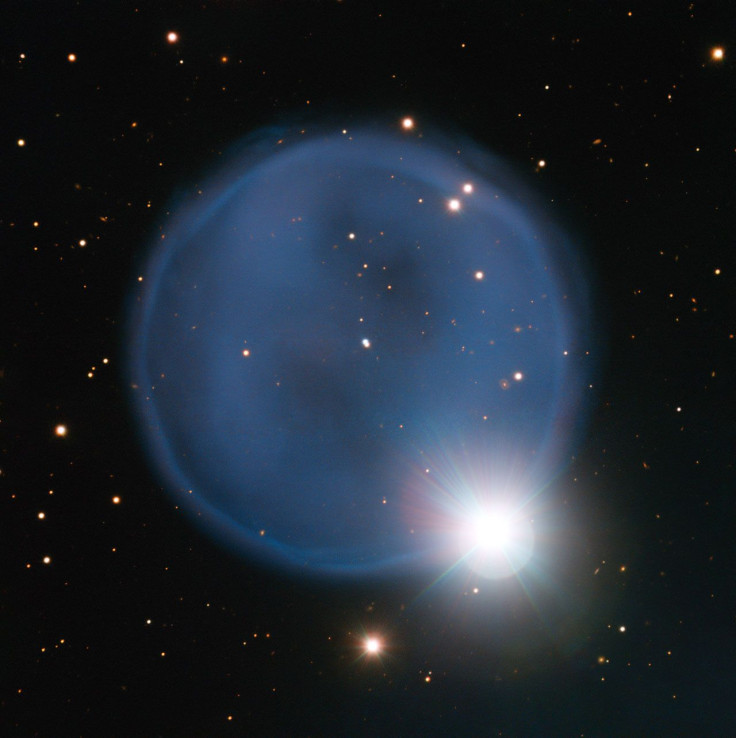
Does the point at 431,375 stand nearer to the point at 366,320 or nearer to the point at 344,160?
the point at 366,320

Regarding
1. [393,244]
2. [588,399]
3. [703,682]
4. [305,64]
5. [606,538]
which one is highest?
[305,64]

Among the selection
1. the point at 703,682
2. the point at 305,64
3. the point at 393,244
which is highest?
the point at 305,64

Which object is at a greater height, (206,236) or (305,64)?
(305,64)

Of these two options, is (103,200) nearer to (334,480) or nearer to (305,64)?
(305,64)

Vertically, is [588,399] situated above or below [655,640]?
above

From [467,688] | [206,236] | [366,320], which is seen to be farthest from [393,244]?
[467,688]

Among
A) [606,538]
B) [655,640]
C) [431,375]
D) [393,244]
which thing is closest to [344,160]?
[393,244]
